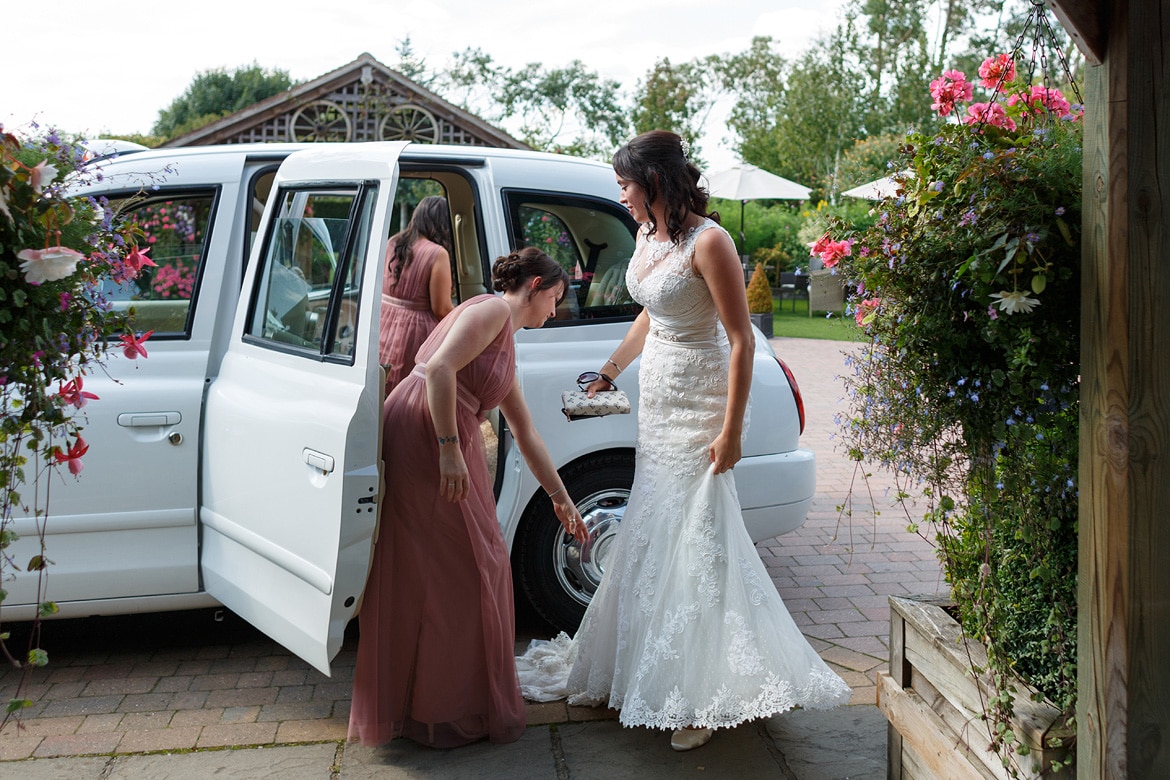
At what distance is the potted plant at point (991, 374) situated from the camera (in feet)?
7.77

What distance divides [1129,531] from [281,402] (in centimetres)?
271

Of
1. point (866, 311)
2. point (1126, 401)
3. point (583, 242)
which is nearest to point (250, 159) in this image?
point (583, 242)

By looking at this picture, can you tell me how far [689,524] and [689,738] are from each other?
727 mm

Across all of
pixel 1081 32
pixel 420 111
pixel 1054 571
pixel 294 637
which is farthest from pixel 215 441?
pixel 420 111

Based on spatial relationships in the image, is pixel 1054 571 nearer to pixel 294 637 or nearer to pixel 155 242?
pixel 294 637

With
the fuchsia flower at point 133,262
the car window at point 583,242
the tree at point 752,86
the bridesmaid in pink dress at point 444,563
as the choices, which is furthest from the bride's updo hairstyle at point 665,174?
the tree at point 752,86

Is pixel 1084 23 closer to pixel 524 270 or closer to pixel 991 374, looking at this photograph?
pixel 991 374

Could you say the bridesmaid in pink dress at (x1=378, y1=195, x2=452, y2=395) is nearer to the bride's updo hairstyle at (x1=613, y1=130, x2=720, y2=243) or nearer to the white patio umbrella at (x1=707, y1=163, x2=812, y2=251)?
the bride's updo hairstyle at (x1=613, y1=130, x2=720, y2=243)

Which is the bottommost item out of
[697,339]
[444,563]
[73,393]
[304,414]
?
[444,563]

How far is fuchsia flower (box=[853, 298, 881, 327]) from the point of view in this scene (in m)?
2.71

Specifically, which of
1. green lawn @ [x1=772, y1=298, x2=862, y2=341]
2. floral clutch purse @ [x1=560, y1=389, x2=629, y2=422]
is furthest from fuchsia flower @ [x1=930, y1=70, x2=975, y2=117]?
green lawn @ [x1=772, y1=298, x2=862, y2=341]

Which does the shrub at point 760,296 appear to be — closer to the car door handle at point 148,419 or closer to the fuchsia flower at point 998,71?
the car door handle at point 148,419

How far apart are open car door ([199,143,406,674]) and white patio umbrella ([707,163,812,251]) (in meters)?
17.3

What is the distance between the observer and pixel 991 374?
2.40 metres
